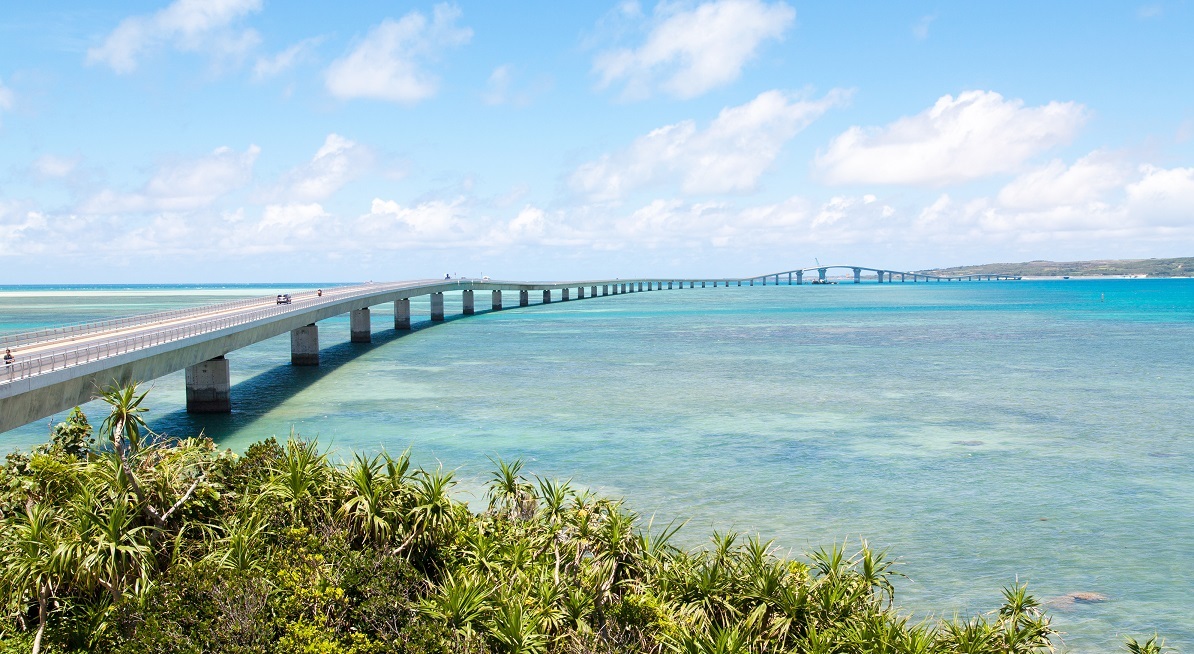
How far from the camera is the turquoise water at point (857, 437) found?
25250mm

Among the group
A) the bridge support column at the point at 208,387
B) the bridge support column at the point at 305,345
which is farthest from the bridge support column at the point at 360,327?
the bridge support column at the point at 208,387

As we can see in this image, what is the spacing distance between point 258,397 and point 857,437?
3547 cm

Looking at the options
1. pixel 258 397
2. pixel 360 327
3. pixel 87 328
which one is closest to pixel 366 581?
pixel 87 328

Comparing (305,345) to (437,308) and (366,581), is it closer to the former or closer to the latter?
(366,581)

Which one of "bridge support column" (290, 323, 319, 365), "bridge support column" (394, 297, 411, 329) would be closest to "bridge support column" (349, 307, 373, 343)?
"bridge support column" (394, 297, 411, 329)

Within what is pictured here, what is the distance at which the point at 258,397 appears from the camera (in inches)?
2260

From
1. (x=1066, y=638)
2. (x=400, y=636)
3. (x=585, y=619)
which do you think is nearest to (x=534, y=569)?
(x=585, y=619)

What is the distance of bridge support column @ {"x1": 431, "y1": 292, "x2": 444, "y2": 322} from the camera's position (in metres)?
148

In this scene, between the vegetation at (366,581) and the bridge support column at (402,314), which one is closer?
the vegetation at (366,581)

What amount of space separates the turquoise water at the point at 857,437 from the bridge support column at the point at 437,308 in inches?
2118

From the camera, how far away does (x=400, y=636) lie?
53.0 feet

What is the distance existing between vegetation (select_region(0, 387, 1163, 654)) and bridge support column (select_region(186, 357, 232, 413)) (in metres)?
30.2

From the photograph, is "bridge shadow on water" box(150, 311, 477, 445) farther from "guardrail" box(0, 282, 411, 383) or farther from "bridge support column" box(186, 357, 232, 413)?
"guardrail" box(0, 282, 411, 383)

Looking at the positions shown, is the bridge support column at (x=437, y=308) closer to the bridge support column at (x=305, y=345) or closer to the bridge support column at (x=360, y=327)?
the bridge support column at (x=360, y=327)
